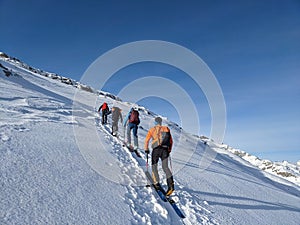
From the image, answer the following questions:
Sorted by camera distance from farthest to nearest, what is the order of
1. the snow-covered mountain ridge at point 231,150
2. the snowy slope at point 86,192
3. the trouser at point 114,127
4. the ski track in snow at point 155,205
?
the snow-covered mountain ridge at point 231,150
the trouser at point 114,127
the ski track in snow at point 155,205
the snowy slope at point 86,192

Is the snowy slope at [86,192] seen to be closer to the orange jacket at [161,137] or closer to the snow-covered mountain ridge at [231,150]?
the orange jacket at [161,137]

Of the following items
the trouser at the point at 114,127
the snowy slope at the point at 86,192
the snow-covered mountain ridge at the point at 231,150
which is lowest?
the snowy slope at the point at 86,192

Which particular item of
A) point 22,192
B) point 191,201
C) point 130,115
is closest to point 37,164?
point 22,192

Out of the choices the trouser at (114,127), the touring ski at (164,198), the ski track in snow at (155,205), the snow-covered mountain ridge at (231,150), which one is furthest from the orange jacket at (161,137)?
the snow-covered mountain ridge at (231,150)

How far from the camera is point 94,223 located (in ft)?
17.3

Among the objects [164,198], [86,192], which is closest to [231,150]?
[164,198]

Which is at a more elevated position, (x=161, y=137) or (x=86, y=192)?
(x=161, y=137)

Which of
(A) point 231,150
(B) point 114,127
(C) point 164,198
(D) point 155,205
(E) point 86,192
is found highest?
(A) point 231,150

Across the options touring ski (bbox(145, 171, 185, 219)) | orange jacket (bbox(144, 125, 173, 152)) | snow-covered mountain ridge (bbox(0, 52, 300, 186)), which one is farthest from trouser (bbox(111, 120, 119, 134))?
snow-covered mountain ridge (bbox(0, 52, 300, 186))

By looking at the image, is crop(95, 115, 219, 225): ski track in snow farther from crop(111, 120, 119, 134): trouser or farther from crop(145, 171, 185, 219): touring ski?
crop(111, 120, 119, 134): trouser

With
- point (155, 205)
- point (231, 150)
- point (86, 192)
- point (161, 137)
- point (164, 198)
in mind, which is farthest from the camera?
point (231, 150)

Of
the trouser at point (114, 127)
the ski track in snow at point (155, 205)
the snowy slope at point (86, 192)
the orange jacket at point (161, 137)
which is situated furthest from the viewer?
the trouser at point (114, 127)

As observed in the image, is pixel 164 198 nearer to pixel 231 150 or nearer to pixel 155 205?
pixel 155 205

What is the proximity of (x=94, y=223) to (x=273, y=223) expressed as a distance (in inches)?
269
